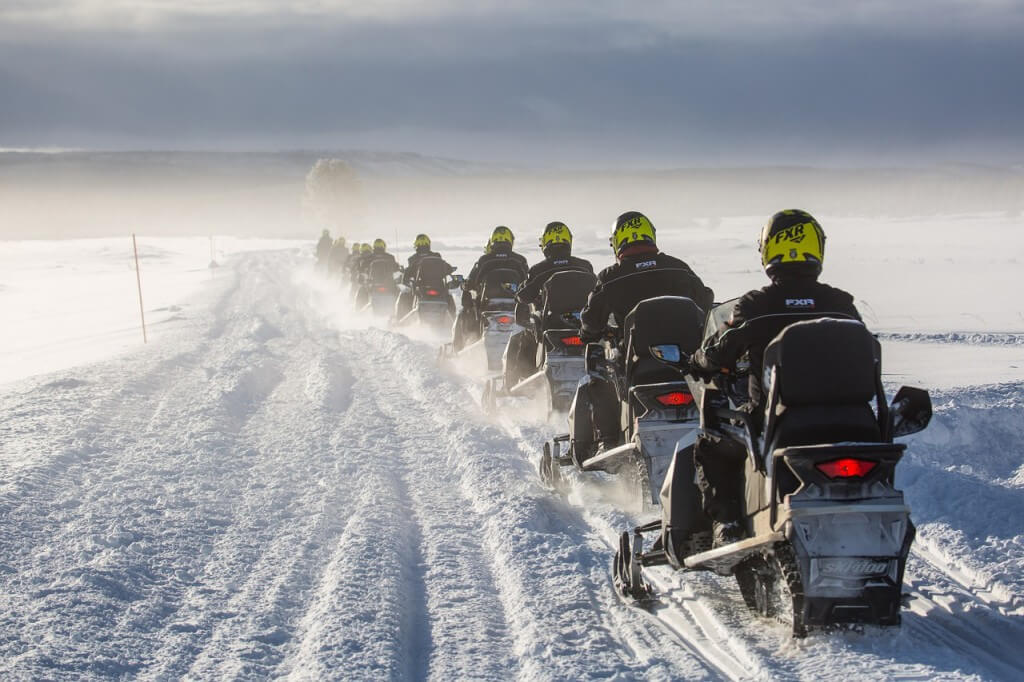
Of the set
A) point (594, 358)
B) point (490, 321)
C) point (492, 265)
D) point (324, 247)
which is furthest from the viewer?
point (324, 247)

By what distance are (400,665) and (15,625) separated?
6.21ft

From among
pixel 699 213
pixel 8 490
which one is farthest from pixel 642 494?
pixel 699 213

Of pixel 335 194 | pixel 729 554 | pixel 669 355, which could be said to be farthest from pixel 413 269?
pixel 335 194

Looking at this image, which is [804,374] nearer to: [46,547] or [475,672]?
[475,672]

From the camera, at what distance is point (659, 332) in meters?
6.25

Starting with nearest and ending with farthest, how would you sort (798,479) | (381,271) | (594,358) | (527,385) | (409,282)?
(798,479), (594,358), (527,385), (409,282), (381,271)

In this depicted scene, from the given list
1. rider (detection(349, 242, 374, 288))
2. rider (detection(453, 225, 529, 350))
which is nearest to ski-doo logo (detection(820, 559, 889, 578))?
rider (detection(453, 225, 529, 350))

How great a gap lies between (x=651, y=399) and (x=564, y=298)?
10.3ft

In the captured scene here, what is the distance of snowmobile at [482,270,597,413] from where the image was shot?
8.75m

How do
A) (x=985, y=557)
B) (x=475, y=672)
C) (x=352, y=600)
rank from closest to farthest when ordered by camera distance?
(x=475, y=672) → (x=352, y=600) → (x=985, y=557)

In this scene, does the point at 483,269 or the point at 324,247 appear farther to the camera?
the point at 324,247

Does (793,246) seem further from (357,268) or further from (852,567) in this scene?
(357,268)

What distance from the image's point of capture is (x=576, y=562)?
5469mm

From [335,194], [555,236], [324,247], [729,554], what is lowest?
[729,554]
